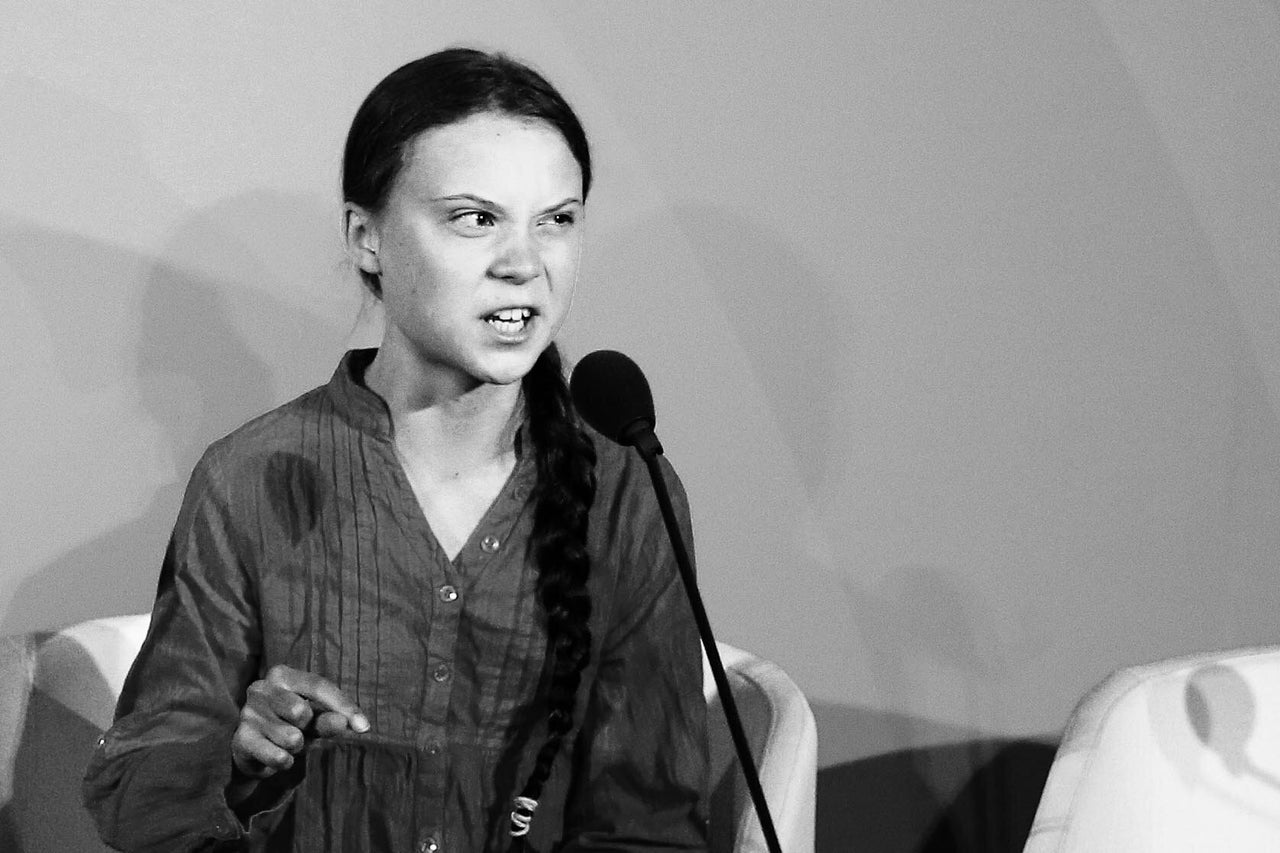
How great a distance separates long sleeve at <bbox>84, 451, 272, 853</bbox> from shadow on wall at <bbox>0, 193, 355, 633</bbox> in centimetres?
44

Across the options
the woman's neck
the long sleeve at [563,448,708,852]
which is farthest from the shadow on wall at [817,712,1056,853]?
the woman's neck

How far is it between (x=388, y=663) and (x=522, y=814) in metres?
0.14

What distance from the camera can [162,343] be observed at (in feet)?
5.69

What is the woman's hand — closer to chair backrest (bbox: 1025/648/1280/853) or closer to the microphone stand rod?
the microphone stand rod

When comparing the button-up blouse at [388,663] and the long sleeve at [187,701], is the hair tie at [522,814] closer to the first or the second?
the button-up blouse at [388,663]

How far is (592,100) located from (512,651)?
713 mm

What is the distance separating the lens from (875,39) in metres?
1.93

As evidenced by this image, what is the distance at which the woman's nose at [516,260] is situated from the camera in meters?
1.24

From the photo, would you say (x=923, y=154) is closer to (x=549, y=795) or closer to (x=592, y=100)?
(x=592, y=100)

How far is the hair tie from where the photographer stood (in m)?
1.28

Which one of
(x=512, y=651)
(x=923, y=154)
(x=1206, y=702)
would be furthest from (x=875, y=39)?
(x=512, y=651)

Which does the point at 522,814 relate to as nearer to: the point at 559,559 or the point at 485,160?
the point at 559,559

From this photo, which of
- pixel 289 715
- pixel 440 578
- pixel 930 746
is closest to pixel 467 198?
pixel 440 578

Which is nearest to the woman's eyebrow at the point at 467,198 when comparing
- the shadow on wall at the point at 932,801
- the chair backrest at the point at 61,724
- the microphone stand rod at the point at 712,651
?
the microphone stand rod at the point at 712,651
